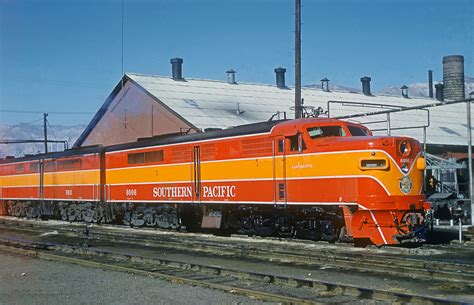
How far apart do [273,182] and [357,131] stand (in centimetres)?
302

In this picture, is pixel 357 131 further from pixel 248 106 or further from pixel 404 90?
pixel 404 90

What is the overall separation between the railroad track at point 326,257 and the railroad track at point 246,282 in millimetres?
2312

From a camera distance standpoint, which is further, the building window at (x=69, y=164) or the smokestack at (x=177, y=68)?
the smokestack at (x=177, y=68)

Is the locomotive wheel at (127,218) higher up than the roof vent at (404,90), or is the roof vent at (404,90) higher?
the roof vent at (404,90)

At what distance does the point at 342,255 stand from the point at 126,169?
47.0 feet

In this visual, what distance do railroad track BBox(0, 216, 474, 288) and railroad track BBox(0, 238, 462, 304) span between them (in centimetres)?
231

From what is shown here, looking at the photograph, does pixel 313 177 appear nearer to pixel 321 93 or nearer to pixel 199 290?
pixel 199 290

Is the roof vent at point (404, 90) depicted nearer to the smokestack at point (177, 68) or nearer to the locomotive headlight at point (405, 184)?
the smokestack at point (177, 68)

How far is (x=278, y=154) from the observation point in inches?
740

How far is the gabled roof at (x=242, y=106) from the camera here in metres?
43.0

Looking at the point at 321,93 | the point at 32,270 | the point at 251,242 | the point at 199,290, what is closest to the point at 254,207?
the point at 251,242

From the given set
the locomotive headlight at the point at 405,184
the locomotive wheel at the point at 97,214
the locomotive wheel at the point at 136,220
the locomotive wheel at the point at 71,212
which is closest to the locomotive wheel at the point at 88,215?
the locomotive wheel at the point at 97,214

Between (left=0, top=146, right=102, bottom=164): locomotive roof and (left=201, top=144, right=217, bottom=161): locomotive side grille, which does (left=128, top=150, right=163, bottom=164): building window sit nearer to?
(left=201, top=144, right=217, bottom=161): locomotive side grille

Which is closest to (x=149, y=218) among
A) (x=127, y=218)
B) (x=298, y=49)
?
(x=127, y=218)
